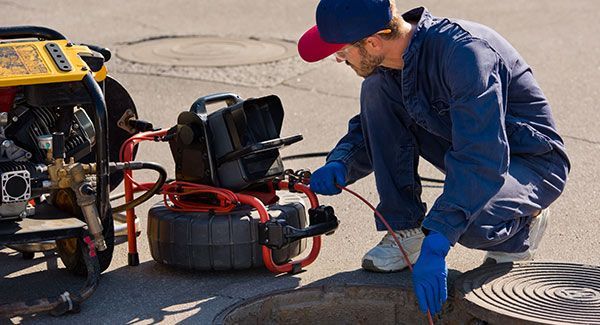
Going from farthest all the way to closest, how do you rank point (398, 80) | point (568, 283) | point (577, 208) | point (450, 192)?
point (577, 208) < point (398, 80) < point (568, 283) < point (450, 192)

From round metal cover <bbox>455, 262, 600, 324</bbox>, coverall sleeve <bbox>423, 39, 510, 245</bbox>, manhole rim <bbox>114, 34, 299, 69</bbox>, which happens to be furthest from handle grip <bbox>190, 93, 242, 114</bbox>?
manhole rim <bbox>114, 34, 299, 69</bbox>

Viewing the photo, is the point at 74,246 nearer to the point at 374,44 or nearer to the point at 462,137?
the point at 374,44

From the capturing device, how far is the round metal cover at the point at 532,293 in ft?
12.2

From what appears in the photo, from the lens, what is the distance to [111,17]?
9367 millimetres

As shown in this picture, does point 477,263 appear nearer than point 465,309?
No

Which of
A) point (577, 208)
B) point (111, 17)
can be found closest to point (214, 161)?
point (577, 208)

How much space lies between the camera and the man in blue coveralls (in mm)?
3758

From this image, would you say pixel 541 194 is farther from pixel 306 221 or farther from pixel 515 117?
pixel 306 221

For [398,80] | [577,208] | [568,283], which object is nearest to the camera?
[568,283]

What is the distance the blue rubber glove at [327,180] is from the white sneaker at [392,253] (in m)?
0.32

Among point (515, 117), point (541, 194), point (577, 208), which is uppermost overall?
point (515, 117)

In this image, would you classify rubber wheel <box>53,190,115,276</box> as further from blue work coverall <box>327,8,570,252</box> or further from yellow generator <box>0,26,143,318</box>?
blue work coverall <box>327,8,570,252</box>

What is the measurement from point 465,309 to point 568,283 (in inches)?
17.6

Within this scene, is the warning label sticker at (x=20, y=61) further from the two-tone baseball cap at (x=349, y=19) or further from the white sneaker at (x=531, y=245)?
the white sneaker at (x=531, y=245)
